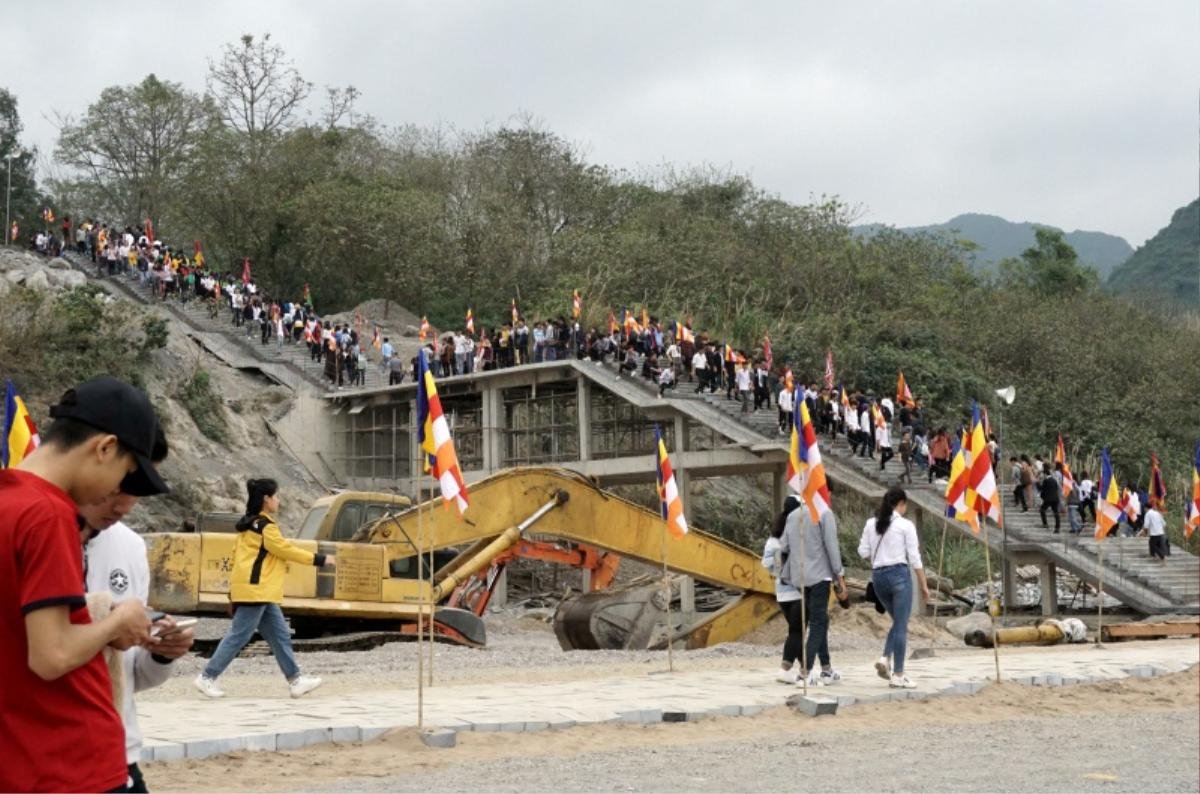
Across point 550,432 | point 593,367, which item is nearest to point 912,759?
point 593,367

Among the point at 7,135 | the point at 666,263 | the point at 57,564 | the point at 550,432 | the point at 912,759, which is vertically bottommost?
the point at 912,759

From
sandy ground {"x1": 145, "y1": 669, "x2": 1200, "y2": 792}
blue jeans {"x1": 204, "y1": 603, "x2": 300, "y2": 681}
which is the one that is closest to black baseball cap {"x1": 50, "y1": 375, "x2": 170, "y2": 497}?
sandy ground {"x1": 145, "y1": 669, "x2": 1200, "y2": 792}

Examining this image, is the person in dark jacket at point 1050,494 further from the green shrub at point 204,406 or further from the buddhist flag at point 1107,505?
the green shrub at point 204,406

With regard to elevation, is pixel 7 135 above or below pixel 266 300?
above

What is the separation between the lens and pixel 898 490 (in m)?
12.9

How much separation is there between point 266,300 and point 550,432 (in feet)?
44.0

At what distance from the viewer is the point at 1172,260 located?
93.9 m

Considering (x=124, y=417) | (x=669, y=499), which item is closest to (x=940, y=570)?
(x=669, y=499)

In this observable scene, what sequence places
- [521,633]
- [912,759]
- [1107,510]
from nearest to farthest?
[912,759] → [1107,510] → [521,633]

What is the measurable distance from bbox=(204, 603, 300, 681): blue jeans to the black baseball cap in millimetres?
8051

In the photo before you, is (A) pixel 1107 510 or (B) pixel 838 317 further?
(B) pixel 838 317

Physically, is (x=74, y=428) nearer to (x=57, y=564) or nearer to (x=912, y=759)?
(x=57, y=564)

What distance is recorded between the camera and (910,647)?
20.8 metres

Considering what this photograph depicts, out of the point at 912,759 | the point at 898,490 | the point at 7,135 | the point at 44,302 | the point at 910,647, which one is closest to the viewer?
the point at 912,759
